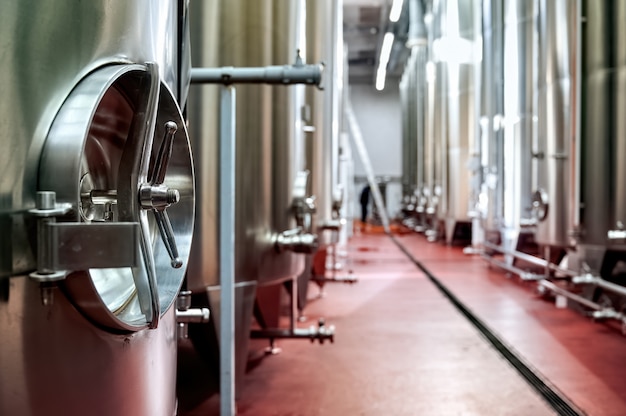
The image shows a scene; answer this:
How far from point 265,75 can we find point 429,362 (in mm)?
1454

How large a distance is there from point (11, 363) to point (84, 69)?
1.03 ft

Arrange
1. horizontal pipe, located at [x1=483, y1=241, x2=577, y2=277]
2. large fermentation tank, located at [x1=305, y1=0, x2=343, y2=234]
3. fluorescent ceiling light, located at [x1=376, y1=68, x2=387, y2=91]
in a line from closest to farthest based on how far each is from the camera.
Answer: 1. large fermentation tank, located at [x1=305, y1=0, x2=343, y2=234]
2. horizontal pipe, located at [x1=483, y1=241, x2=577, y2=277]
3. fluorescent ceiling light, located at [x1=376, y1=68, x2=387, y2=91]

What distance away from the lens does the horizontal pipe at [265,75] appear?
1.33 m

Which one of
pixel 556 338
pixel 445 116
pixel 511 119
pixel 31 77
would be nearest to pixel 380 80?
pixel 445 116

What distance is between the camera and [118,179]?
2.27 ft

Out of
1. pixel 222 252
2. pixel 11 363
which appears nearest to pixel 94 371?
pixel 11 363

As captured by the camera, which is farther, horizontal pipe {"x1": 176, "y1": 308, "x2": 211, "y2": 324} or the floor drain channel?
the floor drain channel

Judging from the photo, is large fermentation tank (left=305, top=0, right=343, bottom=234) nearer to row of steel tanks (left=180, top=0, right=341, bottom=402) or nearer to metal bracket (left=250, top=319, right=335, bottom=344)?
row of steel tanks (left=180, top=0, right=341, bottom=402)

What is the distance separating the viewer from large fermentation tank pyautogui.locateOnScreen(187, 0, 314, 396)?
1563mm

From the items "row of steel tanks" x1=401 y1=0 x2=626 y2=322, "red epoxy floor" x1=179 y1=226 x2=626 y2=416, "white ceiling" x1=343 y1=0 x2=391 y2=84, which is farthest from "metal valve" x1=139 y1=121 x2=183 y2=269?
"white ceiling" x1=343 y1=0 x2=391 y2=84

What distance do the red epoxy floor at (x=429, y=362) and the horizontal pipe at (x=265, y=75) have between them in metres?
0.98

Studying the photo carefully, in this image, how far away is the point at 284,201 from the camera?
1.94 m

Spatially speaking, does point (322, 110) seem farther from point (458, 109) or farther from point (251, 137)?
point (458, 109)

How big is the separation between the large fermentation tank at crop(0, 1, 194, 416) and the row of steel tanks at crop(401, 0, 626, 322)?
250cm
